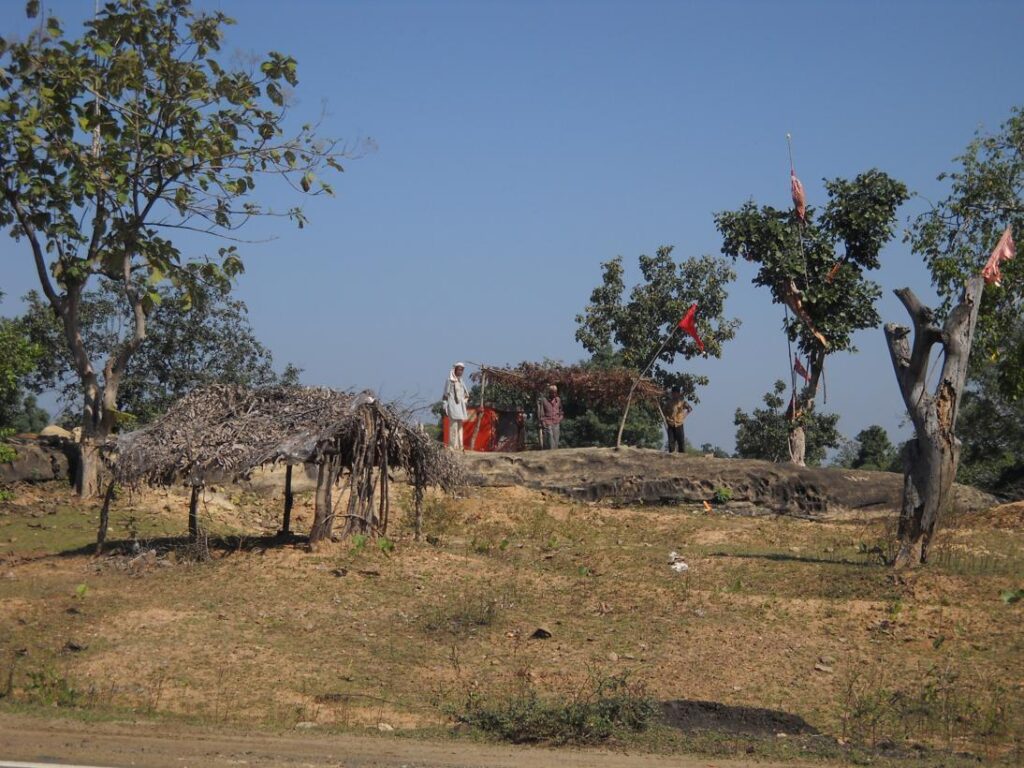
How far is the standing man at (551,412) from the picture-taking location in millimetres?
24938

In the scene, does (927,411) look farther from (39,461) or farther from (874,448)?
(874,448)

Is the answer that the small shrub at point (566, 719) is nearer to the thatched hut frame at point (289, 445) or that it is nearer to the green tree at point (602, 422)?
the thatched hut frame at point (289, 445)

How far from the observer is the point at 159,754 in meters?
7.70

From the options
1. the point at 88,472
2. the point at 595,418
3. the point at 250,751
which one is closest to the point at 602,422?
the point at 595,418

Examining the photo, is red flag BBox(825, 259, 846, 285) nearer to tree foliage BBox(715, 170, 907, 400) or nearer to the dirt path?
tree foliage BBox(715, 170, 907, 400)

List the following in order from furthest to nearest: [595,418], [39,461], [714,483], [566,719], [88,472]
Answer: [595,418], [714,483], [39,461], [88,472], [566,719]

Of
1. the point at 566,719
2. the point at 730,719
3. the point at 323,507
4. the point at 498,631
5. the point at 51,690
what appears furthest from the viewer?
the point at 323,507

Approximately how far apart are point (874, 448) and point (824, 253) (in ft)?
49.0

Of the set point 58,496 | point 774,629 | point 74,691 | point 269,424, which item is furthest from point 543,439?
point 74,691

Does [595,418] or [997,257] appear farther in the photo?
[595,418]

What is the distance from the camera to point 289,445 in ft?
44.5

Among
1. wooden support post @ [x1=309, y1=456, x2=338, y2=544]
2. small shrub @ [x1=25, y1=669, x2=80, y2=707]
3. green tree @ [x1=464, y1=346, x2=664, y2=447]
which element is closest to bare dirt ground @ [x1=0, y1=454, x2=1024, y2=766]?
small shrub @ [x1=25, y1=669, x2=80, y2=707]

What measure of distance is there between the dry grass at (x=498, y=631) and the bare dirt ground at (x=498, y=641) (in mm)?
32

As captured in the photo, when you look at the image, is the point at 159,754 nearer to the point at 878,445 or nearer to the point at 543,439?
the point at 543,439
